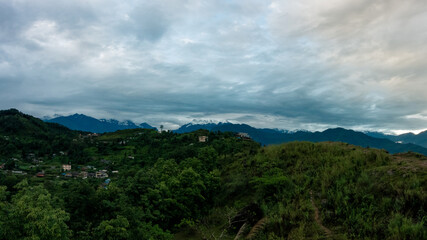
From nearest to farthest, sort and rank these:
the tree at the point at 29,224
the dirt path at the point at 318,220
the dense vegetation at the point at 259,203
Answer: the tree at the point at 29,224 < the dense vegetation at the point at 259,203 < the dirt path at the point at 318,220

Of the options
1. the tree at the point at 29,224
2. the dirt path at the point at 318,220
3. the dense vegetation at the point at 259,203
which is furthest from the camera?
the dirt path at the point at 318,220

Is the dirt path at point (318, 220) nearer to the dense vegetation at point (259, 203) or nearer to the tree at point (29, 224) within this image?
the dense vegetation at point (259, 203)

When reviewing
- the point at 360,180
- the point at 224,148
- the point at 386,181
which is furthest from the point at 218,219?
the point at 224,148

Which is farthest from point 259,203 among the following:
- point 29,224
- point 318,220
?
point 29,224

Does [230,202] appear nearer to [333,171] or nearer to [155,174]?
[155,174]

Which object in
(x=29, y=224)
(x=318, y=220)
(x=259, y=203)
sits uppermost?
(x=29, y=224)

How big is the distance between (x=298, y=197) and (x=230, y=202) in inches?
489

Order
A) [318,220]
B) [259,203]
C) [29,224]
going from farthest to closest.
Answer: [259,203] → [318,220] → [29,224]

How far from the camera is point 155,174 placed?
107 ft

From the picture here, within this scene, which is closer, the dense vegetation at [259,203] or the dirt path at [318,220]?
the dense vegetation at [259,203]

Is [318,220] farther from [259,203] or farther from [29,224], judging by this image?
[29,224]

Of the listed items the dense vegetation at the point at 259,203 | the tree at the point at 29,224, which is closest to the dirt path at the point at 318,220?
the dense vegetation at the point at 259,203

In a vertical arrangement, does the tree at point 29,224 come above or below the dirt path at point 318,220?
above

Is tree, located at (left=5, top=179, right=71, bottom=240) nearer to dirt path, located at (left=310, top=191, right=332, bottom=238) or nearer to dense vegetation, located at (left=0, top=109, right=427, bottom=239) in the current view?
dense vegetation, located at (left=0, top=109, right=427, bottom=239)
